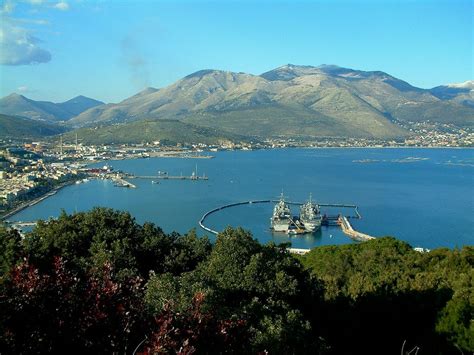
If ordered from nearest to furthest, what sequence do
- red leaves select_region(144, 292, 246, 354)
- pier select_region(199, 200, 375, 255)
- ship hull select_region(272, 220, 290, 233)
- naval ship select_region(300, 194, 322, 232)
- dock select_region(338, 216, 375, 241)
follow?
red leaves select_region(144, 292, 246, 354) < dock select_region(338, 216, 375, 241) < pier select_region(199, 200, 375, 255) < ship hull select_region(272, 220, 290, 233) < naval ship select_region(300, 194, 322, 232)

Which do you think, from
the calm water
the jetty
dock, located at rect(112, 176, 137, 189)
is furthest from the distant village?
the jetty

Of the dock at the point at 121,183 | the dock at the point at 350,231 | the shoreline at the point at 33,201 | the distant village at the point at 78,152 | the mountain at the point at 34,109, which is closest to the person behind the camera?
the dock at the point at 350,231

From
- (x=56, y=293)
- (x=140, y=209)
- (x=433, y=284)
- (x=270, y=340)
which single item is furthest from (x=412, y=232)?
(x=56, y=293)

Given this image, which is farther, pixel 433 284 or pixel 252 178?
pixel 252 178

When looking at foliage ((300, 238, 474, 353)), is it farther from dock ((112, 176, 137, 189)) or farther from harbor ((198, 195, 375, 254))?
dock ((112, 176, 137, 189))

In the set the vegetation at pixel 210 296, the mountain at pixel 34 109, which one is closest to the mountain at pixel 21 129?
the mountain at pixel 34 109

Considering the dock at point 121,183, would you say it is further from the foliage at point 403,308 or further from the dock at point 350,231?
the foliage at point 403,308

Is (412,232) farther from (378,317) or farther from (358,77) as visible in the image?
(358,77)
